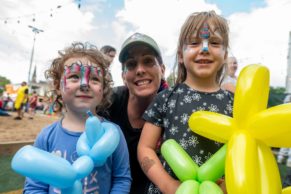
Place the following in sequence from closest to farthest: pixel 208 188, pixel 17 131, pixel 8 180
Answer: pixel 208 188 → pixel 8 180 → pixel 17 131

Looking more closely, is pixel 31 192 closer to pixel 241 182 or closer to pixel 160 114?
pixel 160 114

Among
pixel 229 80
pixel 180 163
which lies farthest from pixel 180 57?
pixel 229 80

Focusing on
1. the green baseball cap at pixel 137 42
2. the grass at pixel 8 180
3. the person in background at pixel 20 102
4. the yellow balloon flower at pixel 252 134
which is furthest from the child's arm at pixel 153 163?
the person in background at pixel 20 102

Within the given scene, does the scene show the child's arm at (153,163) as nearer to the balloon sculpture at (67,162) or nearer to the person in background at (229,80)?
the balloon sculpture at (67,162)

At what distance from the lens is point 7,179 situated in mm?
3184

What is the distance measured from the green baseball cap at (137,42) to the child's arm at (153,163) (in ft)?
1.89

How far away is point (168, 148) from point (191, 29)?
2.17 feet

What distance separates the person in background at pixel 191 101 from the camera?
1.26 m

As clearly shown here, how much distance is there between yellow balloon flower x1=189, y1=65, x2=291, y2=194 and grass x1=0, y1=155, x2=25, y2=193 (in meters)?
2.80

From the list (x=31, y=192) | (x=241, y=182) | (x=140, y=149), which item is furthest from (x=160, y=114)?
(x=31, y=192)

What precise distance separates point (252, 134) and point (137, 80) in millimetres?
902

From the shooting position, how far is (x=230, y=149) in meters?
0.92

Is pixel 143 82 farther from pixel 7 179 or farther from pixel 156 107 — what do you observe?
pixel 7 179

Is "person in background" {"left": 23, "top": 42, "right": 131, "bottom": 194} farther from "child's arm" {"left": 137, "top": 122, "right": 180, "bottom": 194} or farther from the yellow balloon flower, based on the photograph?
the yellow balloon flower
